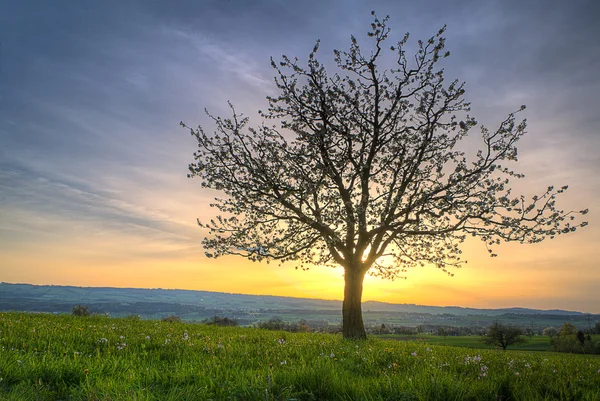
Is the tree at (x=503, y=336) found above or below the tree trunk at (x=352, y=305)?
below

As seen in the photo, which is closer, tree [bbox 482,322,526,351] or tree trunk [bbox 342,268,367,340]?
tree trunk [bbox 342,268,367,340]

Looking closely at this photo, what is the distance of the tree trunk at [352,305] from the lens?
2009cm

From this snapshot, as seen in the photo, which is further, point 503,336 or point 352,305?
point 503,336

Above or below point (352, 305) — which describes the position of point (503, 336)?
below

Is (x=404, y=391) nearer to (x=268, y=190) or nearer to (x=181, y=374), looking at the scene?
(x=181, y=374)

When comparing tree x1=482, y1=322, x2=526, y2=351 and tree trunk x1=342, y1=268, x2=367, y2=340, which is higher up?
tree trunk x1=342, y1=268, x2=367, y2=340

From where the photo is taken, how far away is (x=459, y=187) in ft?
62.8

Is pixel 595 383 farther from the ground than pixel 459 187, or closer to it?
closer to it

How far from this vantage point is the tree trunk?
65.9ft

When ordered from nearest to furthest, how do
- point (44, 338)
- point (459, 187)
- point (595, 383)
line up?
point (595, 383) → point (44, 338) → point (459, 187)

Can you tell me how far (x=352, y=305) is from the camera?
20.4m

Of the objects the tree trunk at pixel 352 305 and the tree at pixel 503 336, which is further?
the tree at pixel 503 336

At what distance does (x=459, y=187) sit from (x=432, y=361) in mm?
12778

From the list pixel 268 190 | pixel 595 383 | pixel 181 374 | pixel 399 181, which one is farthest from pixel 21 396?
pixel 399 181
